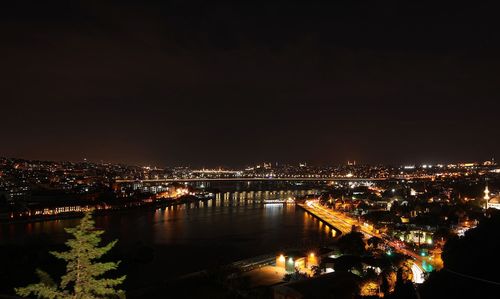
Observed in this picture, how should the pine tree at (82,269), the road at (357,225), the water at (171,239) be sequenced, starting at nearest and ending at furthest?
the pine tree at (82,269)
the road at (357,225)
the water at (171,239)

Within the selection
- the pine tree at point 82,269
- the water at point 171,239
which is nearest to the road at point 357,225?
the water at point 171,239

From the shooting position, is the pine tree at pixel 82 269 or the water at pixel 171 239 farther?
the water at pixel 171 239

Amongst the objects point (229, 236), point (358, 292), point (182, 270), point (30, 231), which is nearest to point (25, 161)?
point (30, 231)

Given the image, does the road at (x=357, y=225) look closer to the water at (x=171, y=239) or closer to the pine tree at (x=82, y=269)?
the water at (x=171, y=239)

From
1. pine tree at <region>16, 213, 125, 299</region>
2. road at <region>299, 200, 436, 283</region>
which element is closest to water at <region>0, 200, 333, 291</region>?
road at <region>299, 200, 436, 283</region>

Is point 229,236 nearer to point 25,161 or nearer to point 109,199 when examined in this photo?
point 109,199

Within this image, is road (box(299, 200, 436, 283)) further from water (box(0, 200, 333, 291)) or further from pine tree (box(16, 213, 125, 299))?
pine tree (box(16, 213, 125, 299))

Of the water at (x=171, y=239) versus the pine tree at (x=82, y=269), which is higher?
the pine tree at (x=82, y=269)

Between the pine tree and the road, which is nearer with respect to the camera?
the pine tree

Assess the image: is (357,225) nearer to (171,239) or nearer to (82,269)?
(171,239)

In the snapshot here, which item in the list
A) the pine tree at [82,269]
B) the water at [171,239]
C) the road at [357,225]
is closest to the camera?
the pine tree at [82,269]
